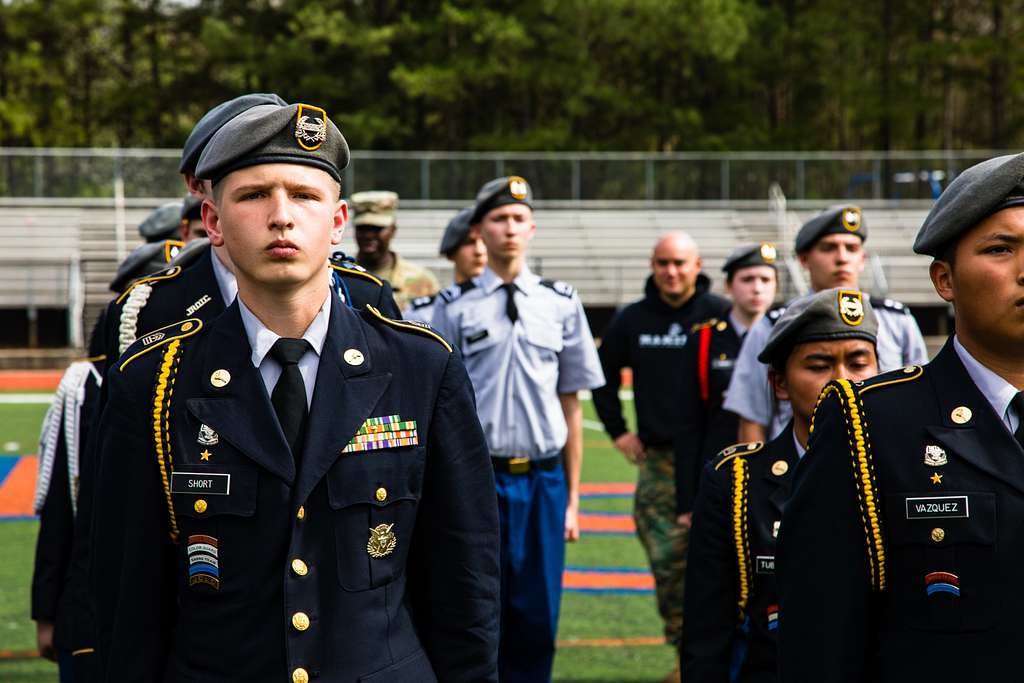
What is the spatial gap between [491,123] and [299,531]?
4160 centimetres

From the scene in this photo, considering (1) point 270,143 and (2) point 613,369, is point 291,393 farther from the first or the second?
(2) point 613,369

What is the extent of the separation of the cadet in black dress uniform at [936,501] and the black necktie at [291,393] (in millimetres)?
987

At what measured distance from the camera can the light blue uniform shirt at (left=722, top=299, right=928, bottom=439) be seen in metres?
5.92

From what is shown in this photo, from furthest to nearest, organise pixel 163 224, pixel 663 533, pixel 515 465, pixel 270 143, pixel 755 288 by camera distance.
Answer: pixel 663 533 → pixel 755 288 → pixel 515 465 → pixel 163 224 → pixel 270 143

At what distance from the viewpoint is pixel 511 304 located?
667 centimetres

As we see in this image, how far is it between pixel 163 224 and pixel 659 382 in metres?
3.04

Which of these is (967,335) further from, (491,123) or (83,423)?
(491,123)

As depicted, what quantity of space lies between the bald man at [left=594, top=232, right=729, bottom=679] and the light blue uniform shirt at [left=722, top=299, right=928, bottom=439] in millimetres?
1207

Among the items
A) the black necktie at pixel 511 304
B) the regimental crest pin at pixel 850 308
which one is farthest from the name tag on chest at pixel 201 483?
the black necktie at pixel 511 304

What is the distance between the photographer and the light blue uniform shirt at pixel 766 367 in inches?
233

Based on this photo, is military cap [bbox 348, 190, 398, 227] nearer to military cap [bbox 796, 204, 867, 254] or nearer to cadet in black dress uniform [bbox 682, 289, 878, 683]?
military cap [bbox 796, 204, 867, 254]

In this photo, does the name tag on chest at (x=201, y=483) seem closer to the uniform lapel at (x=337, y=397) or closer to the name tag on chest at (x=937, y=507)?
the uniform lapel at (x=337, y=397)

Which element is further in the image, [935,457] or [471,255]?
[471,255]

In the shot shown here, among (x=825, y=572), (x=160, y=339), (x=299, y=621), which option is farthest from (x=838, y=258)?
(x=299, y=621)
